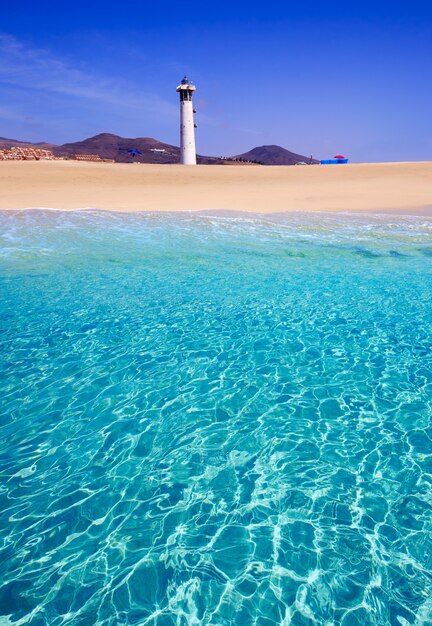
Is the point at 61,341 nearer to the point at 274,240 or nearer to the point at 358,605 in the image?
the point at 358,605

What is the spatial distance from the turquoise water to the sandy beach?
1408cm

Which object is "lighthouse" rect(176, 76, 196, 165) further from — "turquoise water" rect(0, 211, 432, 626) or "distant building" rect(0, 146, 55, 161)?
"turquoise water" rect(0, 211, 432, 626)

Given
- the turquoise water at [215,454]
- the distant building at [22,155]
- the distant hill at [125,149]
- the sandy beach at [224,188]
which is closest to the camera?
the turquoise water at [215,454]

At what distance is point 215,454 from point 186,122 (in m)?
54.2

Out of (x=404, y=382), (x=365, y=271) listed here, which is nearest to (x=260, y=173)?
(x=365, y=271)

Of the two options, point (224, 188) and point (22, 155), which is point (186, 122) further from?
point (224, 188)

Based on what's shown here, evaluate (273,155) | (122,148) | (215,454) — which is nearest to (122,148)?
(122,148)

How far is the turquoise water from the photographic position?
9.98ft

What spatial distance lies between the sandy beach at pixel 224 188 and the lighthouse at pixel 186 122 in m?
14.4

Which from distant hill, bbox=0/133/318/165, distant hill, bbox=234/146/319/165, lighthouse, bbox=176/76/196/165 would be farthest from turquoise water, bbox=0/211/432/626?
distant hill, bbox=234/146/319/165

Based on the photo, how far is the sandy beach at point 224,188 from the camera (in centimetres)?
2266

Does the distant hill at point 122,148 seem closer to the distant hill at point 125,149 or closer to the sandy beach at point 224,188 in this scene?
the distant hill at point 125,149

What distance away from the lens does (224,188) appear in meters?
30.2

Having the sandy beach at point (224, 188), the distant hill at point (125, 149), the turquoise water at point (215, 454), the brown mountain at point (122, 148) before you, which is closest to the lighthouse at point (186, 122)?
the sandy beach at point (224, 188)
